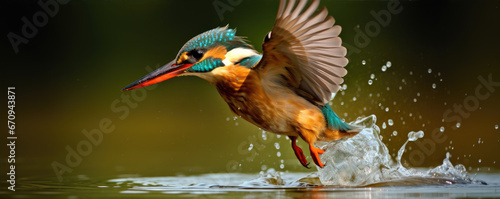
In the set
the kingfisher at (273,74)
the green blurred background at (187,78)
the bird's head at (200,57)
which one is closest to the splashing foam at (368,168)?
the kingfisher at (273,74)

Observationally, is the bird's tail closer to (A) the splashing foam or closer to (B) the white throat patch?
(A) the splashing foam

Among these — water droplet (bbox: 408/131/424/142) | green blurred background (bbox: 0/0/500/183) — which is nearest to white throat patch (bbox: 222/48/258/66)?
water droplet (bbox: 408/131/424/142)

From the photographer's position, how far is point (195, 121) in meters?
6.92

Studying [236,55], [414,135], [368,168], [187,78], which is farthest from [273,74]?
[187,78]

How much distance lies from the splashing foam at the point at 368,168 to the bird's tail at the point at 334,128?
24 centimetres

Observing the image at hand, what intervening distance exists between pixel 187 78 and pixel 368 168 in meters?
3.40

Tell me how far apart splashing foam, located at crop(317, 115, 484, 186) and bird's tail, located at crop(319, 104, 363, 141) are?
0.79 ft

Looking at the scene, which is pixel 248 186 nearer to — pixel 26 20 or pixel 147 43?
pixel 147 43

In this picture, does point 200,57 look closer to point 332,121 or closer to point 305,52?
point 305,52

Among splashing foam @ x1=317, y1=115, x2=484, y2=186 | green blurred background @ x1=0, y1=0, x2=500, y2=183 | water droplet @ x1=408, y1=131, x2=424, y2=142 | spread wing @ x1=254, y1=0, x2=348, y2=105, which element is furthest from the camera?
green blurred background @ x1=0, y1=0, x2=500, y2=183

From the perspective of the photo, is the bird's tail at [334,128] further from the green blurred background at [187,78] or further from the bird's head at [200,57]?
the green blurred background at [187,78]

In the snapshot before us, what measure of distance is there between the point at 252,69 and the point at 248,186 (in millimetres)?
653

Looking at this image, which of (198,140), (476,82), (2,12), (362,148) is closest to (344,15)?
(476,82)

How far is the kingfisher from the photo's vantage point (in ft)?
11.2
